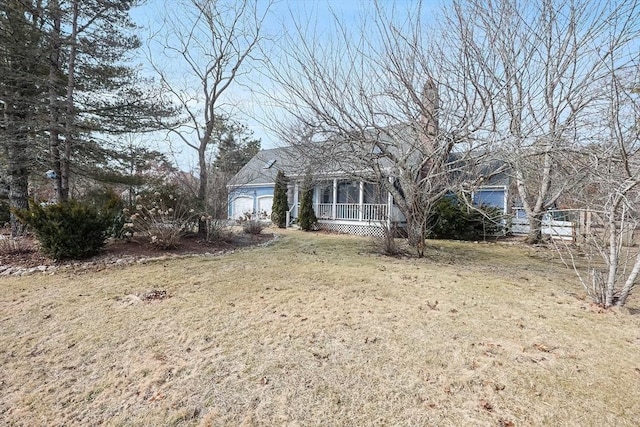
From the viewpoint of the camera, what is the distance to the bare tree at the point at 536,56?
19.2 ft

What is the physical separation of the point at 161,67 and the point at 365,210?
9160 mm

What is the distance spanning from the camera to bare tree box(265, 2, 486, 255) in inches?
257

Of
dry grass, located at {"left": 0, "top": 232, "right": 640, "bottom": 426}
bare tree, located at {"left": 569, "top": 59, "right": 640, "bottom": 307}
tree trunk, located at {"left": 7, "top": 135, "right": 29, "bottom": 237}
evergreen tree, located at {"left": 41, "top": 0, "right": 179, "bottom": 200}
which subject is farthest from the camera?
evergreen tree, located at {"left": 41, "top": 0, "right": 179, "bottom": 200}

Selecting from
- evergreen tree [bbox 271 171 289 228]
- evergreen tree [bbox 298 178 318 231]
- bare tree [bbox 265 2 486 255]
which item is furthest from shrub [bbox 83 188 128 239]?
evergreen tree [bbox 271 171 289 228]

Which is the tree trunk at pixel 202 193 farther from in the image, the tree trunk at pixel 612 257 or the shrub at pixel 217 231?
the tree trunk at pixel 612 257

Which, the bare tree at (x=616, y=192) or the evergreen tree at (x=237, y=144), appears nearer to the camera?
the bare tree at (x=616, y=192)

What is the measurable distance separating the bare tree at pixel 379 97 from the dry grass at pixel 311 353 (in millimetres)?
3157

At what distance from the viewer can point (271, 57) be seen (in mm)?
7797

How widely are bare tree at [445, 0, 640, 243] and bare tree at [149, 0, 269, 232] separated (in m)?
6.10

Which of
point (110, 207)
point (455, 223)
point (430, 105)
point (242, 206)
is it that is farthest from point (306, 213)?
point (430, 105)

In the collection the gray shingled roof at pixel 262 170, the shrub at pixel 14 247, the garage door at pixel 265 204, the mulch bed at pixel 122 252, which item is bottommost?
the mulch bed at pixel 122 252

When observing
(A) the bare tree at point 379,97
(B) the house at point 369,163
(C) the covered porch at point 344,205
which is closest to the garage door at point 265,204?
(C) the covered porch at point 344,205

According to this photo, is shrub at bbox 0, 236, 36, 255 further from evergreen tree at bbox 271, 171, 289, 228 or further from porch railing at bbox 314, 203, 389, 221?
porch railing at bbox 314, 203, 389, 221

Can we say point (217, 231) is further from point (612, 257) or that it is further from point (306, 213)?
point (612, 257)
